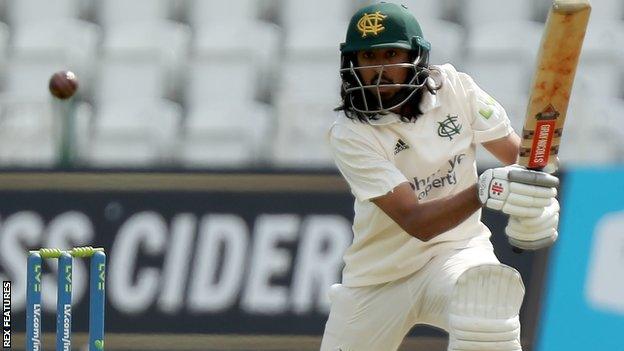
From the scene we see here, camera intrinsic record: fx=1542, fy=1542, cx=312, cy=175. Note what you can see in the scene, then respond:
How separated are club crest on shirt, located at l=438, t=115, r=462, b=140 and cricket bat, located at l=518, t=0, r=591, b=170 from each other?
13.6 inches

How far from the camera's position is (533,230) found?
351 centimetres

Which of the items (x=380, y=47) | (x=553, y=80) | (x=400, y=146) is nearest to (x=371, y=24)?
(x=380, y=47)

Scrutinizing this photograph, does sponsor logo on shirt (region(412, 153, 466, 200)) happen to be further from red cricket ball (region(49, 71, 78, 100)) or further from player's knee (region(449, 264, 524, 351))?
red cricket ball (region(49, 71, 78, 100))

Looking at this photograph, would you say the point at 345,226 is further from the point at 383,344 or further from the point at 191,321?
the point at 383,344

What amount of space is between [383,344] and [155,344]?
5.59 ft

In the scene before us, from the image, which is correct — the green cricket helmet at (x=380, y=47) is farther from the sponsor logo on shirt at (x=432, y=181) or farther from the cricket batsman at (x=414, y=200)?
the sponsor logo on shirt at (x=432, y=181)

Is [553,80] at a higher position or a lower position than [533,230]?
higher

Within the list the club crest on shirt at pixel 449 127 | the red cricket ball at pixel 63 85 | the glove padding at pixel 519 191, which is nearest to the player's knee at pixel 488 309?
the glove padding at pixel 519 191

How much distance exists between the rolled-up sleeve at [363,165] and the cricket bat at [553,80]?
0.36 m

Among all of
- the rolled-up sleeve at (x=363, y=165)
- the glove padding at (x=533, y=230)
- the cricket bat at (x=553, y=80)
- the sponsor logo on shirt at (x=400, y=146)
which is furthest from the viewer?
the sponsor logo on shirt at (x=400, y=146)

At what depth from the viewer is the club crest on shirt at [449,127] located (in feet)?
12.8

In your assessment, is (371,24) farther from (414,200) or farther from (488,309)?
(488,309)

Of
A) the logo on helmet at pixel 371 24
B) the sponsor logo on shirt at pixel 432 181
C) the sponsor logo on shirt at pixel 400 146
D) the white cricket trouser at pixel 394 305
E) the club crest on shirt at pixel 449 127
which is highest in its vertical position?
the logo on helmet at pixel 371 24

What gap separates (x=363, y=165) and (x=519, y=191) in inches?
20.3
